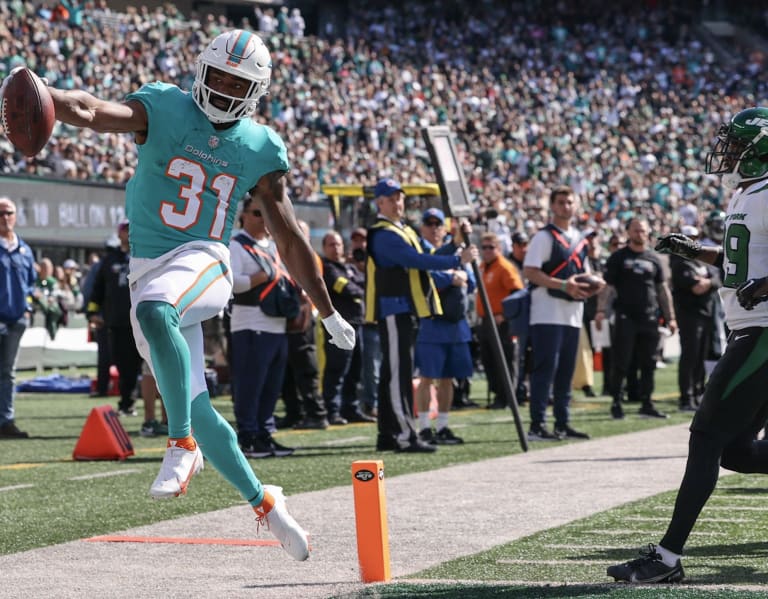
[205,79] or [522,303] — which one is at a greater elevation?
[205,79]

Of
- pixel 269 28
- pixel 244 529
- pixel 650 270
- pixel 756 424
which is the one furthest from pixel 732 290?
pixel 269 28

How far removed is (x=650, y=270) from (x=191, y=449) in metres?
9.55

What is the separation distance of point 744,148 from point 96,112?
2387 millimetres

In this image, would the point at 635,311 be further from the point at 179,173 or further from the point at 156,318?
the point at 156,318

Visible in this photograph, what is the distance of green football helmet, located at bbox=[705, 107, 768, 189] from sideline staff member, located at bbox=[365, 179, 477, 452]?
4.75m

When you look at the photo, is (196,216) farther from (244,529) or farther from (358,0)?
(358,0)

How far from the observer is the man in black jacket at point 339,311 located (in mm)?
13352

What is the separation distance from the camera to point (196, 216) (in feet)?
17.6

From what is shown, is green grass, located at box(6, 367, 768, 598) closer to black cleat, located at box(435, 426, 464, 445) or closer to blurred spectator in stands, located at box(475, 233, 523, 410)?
black cleat, located at box(435, 426, 464, 445)

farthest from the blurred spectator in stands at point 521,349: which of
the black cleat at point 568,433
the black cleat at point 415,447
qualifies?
the black cleat at point 415,447

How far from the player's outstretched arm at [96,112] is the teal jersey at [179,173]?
0.07 metres

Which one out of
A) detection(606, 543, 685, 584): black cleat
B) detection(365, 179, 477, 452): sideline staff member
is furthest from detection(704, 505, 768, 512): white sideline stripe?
detection(365, 179, 477, 452): sideline staff member

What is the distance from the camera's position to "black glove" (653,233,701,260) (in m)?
5.73

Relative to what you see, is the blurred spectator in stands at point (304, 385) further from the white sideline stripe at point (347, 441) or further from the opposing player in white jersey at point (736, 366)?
the opposing player in white jersey at point (736, 366)
